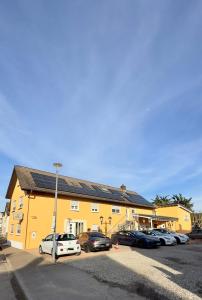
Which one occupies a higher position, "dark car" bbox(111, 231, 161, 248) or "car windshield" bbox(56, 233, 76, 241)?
"car windshield" bbox(56, 233, 76, 241)

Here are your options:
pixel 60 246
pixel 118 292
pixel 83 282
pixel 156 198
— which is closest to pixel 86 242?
pixel 60 246

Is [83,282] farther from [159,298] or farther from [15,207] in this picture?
[15,207]

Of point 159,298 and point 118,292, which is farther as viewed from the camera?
point 118,292

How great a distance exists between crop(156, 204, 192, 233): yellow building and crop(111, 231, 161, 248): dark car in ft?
54.4

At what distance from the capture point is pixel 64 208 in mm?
26391

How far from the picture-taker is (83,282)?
9.80 m

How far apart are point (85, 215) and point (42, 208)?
5.39 metres

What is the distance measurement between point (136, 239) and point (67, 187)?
9.76 m

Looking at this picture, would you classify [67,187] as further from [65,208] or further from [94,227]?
[94,227]

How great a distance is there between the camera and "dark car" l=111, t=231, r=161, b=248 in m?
20.9

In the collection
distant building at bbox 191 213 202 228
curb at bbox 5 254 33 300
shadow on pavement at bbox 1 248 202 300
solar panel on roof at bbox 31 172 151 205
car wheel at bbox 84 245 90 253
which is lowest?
curb at bbox 5 254 33 300

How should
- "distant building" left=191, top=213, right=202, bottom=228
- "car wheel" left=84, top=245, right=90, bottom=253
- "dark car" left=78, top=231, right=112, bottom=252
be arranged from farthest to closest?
"distant building" left=191, top=213, right=202, bottom=228, "car wheel" left=84, top=245, right=90, bottom=253, "dark car" left=78, top=231, right=112, bottom=252

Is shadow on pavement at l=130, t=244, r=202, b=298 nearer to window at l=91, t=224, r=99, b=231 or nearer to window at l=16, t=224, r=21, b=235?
window at l=91, t=224, r=99, b=231

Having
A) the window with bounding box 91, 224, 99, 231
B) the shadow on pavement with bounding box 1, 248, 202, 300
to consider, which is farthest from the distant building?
the shadow on pavement with bounding box 1, 248, 202, 300
